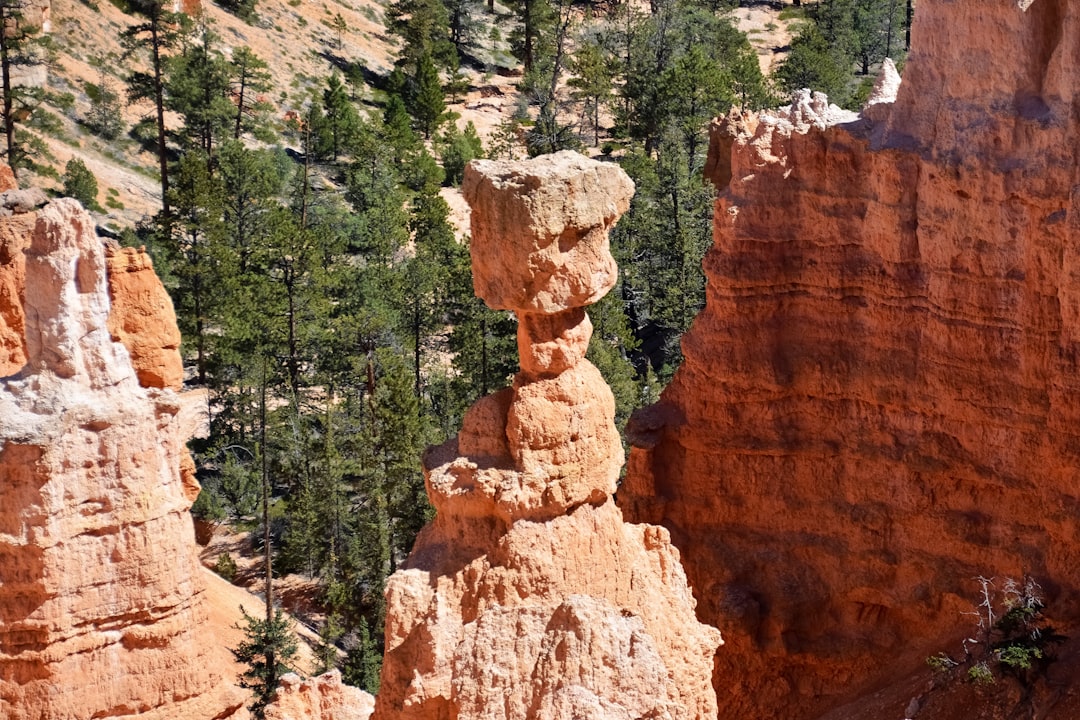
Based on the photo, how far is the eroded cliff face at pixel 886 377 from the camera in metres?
22.0

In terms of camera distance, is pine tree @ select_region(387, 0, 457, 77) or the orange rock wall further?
pine tree @ select_region(387, 0, 457, 77)

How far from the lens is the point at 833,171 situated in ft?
81.1

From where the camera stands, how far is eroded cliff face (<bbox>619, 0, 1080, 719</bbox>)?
22.0 m

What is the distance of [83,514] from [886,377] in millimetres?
12256

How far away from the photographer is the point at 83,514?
20016mm

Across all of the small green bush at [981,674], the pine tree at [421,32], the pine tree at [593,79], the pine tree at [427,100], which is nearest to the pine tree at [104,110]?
the pine tree at [427,100]

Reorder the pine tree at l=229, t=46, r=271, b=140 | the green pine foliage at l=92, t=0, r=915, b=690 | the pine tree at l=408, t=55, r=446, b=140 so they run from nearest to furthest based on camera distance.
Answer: the green pine foliage at l=92, t=0, r=915, b=690 < the pine tree at l=229, t=46, r=271, b=140 < the pine tree at l=408, t=55, r=446, b=140

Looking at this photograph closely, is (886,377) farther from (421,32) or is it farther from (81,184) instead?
(421,32)

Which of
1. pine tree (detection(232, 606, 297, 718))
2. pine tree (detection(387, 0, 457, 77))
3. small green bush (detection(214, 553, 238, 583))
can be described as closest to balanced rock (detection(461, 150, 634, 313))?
pine tree (detection(232, 606, 297, 718))

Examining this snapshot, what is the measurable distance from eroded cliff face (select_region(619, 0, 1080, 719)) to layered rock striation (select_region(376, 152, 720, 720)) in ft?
22.2

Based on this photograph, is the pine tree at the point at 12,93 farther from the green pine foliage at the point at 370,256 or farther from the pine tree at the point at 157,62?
the green pine foliage at the point at 370,256

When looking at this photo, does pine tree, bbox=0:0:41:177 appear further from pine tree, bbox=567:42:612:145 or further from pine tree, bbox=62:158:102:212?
pine tree, bbox=567:42:612:145

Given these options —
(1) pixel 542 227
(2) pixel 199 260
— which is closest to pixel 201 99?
(2) pixel 199 260

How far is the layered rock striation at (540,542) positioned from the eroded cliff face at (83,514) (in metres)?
4.51
